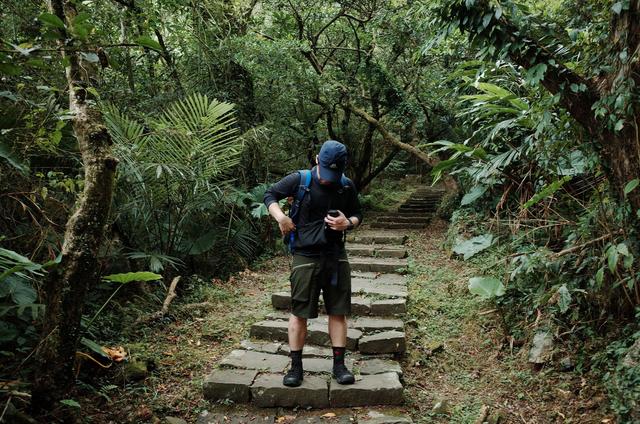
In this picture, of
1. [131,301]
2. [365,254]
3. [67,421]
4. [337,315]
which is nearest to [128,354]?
[67,421]

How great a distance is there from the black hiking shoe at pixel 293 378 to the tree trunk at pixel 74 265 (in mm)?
1297

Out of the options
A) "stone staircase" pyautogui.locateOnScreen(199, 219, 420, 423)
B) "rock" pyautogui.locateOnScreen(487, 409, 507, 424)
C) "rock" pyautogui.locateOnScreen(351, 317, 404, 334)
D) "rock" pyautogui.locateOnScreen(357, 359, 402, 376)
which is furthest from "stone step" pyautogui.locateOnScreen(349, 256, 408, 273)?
"rock" pyautogui.locateOnScreen(487, 409, 507, 424)

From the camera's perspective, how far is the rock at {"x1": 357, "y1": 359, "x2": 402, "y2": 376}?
3355mm

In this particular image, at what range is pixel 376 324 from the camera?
4.02 metres

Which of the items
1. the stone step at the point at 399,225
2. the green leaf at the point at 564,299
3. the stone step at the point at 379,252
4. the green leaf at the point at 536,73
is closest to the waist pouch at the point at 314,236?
the green leaf at the point at 536,73

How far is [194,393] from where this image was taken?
3.22 meters

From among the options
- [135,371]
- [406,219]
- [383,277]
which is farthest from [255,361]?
[406,219]

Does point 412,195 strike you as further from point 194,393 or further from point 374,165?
point 194,393

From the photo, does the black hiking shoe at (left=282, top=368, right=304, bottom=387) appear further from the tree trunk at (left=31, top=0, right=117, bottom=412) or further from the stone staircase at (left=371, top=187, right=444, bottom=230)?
the stone staircase at (left=371, top=187, right=444, bottom=230)

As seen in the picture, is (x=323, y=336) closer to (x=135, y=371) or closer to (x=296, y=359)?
(x=296, y=359)

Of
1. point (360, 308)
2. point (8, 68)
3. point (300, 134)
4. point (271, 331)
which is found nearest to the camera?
point (8, 68)

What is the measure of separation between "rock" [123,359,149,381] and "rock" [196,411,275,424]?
0.59 meters

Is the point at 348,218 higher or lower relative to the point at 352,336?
higher

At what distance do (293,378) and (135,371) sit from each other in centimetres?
116
